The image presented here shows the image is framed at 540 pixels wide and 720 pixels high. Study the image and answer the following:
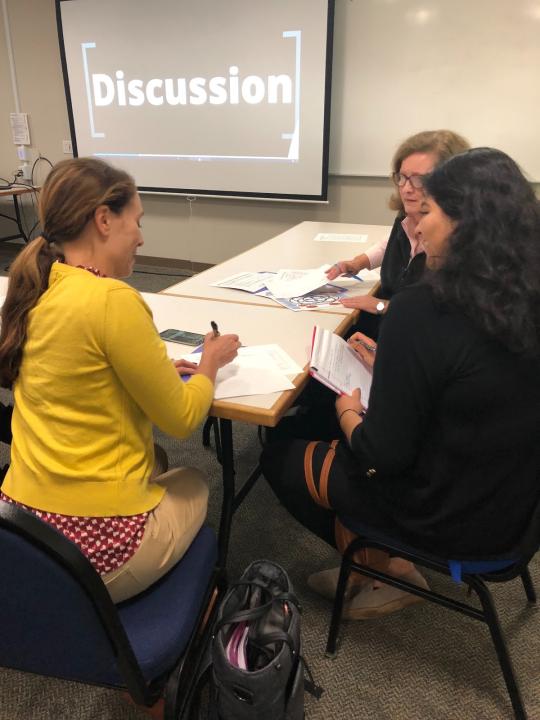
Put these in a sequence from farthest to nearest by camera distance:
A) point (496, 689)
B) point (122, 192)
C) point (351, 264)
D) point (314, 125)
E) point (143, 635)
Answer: point (314, 125) → point (351, 264) → point (496, 689) → point (122, 192) → point (143, 635)

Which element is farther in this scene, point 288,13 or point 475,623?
point 288,13

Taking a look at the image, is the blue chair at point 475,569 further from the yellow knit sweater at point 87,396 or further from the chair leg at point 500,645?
the yellow knit sweater at point 87,396

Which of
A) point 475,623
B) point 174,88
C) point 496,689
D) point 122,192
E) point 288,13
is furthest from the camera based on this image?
point 174,88

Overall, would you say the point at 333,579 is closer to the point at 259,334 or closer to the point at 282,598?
the point at 282,598

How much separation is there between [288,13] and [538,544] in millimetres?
3748

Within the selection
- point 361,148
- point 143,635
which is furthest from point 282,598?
point 361,148

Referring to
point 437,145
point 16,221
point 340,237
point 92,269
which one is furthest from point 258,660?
point 16,221

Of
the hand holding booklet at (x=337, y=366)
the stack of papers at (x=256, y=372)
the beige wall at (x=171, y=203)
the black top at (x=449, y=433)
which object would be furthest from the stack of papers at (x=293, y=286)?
the beige wall at (x=171, y=203)

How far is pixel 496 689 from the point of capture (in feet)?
4.04

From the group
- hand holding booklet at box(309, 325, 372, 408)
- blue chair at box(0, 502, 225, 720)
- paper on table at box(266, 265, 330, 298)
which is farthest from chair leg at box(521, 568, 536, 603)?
paper on table at box(266, 265, 330, 298)

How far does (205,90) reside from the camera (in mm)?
3990

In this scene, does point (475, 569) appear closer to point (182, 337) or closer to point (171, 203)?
point (182, 337)

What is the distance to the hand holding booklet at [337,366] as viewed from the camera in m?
1.25

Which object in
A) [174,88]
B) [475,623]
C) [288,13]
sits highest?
[288,13]
